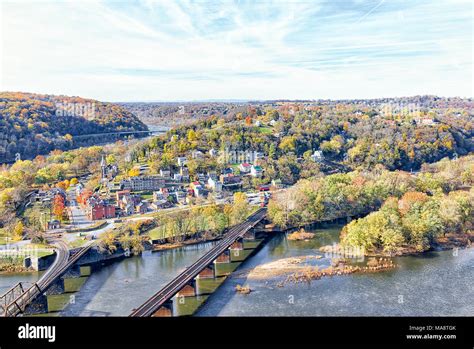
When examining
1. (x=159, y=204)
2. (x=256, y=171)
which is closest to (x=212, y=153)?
(x=256, y=171)

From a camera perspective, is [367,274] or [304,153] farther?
[304,153]

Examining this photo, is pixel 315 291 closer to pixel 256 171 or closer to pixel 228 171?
pixel 256 171

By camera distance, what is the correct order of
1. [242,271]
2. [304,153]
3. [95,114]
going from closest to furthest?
[242,271] → [304,153] → [95,114]

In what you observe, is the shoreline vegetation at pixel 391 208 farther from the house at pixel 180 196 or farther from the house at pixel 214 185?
the house at pixel 180 196

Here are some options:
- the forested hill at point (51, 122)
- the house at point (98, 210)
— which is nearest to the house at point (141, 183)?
the house at point (98, 210)

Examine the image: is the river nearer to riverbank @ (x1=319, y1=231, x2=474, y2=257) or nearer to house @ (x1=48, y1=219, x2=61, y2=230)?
riverbank @ (x1=319, y1=231, x2=474, y2=257)

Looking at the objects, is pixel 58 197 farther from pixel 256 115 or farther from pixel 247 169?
pixel 256 115

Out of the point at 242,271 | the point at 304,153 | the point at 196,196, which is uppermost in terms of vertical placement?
the point at 304,153

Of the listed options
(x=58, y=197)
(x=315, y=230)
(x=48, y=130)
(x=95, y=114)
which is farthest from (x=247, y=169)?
(x=95, y=114)
